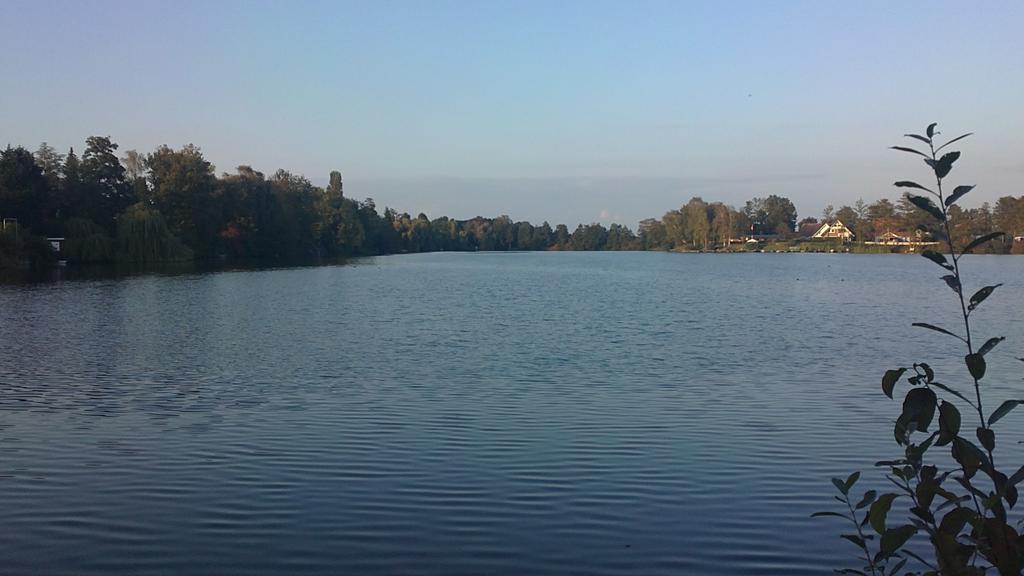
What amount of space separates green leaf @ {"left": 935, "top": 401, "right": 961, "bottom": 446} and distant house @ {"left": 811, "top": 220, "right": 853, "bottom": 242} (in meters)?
157

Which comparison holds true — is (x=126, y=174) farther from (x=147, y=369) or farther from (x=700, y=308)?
(x=147, y=369)

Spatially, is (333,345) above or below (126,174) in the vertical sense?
below

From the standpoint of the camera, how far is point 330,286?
4384 cm

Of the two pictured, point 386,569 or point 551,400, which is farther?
point 551,400

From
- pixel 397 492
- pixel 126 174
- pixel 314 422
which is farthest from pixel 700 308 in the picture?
pixel 126 174

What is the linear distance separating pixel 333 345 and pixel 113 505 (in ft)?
38.6

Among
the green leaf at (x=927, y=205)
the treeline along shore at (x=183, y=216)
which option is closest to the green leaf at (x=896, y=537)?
the green leaf at (x=927, y=205)

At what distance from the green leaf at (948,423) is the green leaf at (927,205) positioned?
24.5 inches

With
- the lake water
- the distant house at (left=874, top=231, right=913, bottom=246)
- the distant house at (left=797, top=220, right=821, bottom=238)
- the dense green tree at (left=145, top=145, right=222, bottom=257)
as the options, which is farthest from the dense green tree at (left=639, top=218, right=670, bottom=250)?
the lake water

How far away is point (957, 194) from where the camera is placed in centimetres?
279

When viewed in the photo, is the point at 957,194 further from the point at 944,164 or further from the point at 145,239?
the point at 145,239

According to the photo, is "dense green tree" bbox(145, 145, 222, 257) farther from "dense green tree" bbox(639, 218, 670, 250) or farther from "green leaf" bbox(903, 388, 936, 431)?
"dense green tree" bbox(639, 218, 670, 250)

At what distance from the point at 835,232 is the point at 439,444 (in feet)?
535

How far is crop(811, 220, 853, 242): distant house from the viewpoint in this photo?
6072 inches
